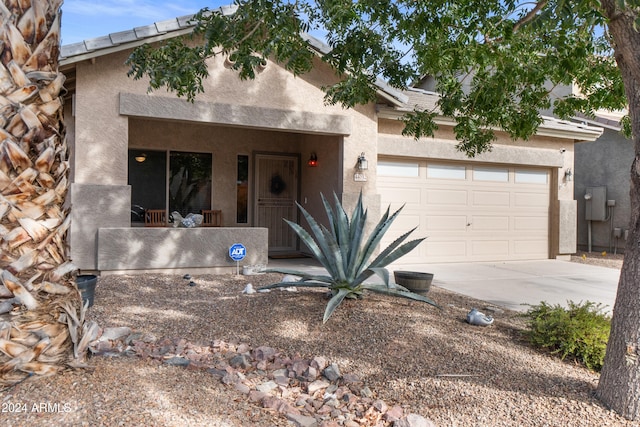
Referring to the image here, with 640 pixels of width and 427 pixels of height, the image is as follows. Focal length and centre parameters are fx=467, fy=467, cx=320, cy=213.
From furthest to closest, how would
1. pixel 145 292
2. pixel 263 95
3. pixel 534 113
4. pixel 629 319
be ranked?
pixel 263 95, pixel 534 113, pixel 145 292, pixel 629 319

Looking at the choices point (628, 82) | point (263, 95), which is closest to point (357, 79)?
point (263, 95)

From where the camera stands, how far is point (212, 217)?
10203 mm

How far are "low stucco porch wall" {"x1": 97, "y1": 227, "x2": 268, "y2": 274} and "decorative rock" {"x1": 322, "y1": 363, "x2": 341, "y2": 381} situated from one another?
4.56 m

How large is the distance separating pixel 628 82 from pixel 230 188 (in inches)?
329

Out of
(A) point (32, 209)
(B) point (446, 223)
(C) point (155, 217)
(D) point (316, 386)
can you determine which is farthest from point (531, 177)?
(A) point (32, 209)

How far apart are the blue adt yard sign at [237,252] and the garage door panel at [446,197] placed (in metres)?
4.52

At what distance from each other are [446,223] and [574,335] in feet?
21.3

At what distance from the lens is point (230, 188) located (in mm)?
10500

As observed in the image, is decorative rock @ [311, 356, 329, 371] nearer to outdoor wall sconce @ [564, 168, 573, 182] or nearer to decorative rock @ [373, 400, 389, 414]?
decorative rock @ [373, 400, 389, 414]

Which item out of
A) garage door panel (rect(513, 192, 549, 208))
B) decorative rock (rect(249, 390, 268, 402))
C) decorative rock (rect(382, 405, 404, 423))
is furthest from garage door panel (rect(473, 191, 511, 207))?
decorative rock (rect(249, 390, 268, 402))

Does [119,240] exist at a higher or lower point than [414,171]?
lower

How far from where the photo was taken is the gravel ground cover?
239 centimetres

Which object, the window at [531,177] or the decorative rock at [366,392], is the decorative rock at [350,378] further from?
the window at [531,177]

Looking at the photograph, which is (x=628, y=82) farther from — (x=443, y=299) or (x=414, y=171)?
→ (x=414, y=171)
